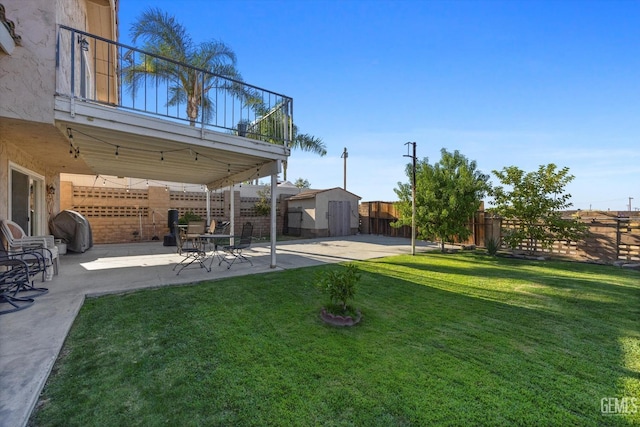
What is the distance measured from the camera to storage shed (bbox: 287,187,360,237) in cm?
1680

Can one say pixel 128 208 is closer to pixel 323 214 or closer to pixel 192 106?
pixel 192 106

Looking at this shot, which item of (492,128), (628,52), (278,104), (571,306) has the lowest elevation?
(571,306)

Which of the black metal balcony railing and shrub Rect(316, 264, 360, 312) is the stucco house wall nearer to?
the black metal balcony railing

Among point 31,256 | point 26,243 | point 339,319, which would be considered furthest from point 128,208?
point 339,319

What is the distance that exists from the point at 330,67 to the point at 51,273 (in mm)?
10554

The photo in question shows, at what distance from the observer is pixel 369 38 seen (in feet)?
32.8

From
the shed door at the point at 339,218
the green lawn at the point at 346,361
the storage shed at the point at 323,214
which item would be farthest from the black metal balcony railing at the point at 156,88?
the shed door at the point at 339,218

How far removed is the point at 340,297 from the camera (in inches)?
162

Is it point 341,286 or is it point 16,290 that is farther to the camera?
point 16,290

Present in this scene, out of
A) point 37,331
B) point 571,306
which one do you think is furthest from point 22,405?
point 571,306

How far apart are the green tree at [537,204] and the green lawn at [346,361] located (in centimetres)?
447

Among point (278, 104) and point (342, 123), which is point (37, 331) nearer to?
point (278, 104)

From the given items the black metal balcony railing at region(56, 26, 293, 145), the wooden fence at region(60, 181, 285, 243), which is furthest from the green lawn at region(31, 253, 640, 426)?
the wooden fence at region(60, 181, 285, 243)

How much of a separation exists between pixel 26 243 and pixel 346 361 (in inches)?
259
